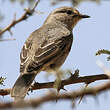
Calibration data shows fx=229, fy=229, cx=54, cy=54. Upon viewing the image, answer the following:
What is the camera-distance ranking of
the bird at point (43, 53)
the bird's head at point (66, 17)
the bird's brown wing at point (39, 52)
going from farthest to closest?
the bird's head at point (66, 17), the bird's brown wing at point (39, 52), the bird at point (43, 53)

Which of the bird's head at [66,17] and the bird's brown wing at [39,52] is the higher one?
the bird's head at [66,17]

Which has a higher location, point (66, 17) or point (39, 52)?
point (66, 17)

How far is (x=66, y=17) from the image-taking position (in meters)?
7.57

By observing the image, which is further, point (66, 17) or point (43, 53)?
point (66, 17)

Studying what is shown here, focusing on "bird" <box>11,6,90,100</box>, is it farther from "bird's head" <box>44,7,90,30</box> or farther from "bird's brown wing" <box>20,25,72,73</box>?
"bird's head" <box>44,7,90,30</box>

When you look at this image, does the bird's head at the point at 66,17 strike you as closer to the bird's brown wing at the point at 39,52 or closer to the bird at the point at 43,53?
the bird at the point at 43,53

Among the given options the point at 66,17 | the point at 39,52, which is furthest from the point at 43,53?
the point at 66,17

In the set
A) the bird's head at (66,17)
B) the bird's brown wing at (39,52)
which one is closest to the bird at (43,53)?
the bird's brown wing at (39,52)

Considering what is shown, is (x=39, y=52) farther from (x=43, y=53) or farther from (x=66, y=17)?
(x=66, y=17)

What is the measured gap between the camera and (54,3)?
2391mm

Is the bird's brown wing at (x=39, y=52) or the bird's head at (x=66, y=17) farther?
the bird's head at (x=66, y=17)

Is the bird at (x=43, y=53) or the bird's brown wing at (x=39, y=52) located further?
the bird's brown wing at (x=39, y=52)

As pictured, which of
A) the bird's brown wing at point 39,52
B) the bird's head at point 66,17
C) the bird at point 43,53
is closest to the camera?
the bird at point 43,53

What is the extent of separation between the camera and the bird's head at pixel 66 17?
289 inches
